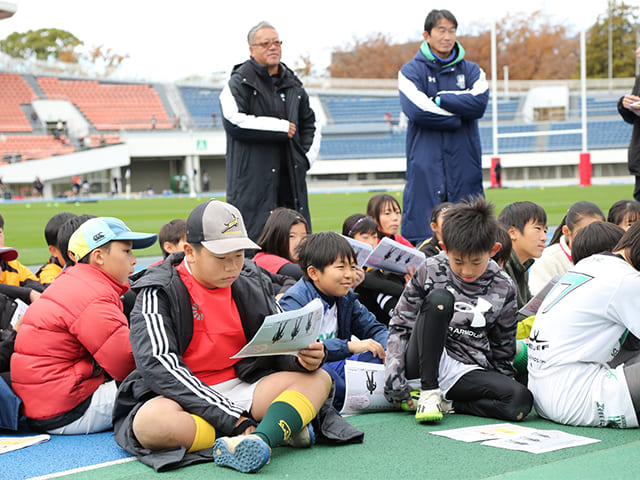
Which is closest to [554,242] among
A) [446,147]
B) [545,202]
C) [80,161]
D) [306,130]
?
[446,147]

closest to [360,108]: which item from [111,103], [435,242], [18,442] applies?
[111,103]

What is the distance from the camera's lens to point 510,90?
54.4 metres

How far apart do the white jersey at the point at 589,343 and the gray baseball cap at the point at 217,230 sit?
144 centimetres

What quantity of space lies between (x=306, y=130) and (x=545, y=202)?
51.4 ft

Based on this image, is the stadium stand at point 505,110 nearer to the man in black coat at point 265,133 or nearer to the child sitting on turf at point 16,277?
the man in black coat at point 265,133

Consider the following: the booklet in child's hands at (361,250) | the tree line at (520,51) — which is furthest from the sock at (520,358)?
the tree line at (520,51)

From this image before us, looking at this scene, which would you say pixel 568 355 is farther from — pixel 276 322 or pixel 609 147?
pixel 609 147

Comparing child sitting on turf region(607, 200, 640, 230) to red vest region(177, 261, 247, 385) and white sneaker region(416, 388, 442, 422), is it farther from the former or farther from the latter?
red vest region(177, 261, 247, 385)

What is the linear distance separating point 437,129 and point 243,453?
14.2 feet

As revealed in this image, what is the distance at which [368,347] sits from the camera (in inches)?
155

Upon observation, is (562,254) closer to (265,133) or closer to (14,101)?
(265,133)

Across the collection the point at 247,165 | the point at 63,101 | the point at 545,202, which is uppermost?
the point at 63,101

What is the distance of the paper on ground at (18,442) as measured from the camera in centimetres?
322

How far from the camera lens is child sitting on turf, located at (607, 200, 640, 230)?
5367 millimetres
